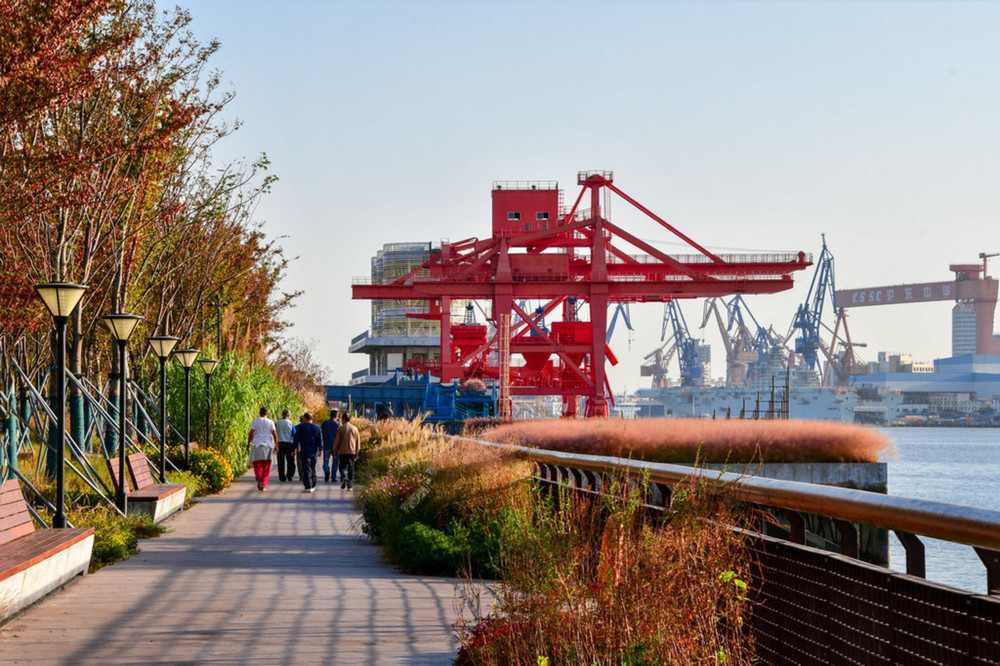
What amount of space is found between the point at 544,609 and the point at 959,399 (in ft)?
669

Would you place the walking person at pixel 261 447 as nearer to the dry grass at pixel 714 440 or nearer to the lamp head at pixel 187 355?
the lamp head at pixel 187 355

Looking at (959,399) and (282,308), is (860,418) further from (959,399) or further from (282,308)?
(282,308)

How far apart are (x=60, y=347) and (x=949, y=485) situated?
54110mm

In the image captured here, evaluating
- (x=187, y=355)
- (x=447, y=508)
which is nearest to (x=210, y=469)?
(x=187, y=355)

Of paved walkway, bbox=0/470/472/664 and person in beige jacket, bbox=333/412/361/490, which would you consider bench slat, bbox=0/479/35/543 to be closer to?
paved walkway, bbox=0/470/472/664

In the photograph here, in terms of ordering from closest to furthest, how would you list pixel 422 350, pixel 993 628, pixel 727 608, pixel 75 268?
A: 1. pixel 993 628
2. pixel 727 608
3. pixel 75 268
4. pixel 422 350

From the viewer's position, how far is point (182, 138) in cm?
2138

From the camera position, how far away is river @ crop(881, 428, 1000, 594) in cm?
2678

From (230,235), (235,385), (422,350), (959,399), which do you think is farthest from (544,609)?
(959,399)

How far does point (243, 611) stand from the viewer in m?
7.53

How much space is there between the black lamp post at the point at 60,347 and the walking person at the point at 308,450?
10.2 meters

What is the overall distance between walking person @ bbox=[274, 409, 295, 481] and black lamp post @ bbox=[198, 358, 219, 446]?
142 centimetres

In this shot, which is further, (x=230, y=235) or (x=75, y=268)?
(x=230, y=235)

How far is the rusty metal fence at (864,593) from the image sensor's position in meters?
3.31
